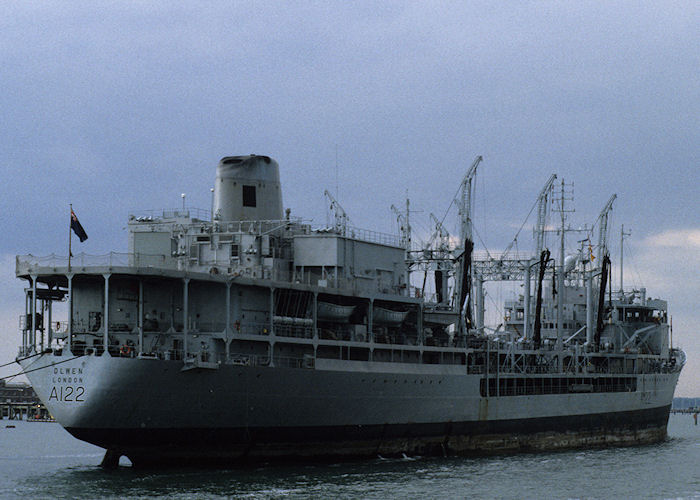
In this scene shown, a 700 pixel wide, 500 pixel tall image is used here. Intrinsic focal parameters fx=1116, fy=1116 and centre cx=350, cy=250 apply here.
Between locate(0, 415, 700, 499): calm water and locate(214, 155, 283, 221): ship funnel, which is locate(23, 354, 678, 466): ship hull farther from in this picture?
locate(214, 155, 283, 221): ship funnel

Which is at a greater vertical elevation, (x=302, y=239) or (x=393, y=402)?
(x=302, y=239)

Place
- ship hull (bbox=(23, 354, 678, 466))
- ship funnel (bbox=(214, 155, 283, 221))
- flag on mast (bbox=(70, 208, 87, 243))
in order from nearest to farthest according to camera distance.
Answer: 1. ship hull (bbox=(23, 354, 678, 466))
2. flag on mast (bbox=(70, 208, 87, 243))
3. ship funnel (bbox=(214, 155, 283, 221))

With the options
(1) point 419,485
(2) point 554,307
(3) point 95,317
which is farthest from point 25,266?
(2) point 554,307

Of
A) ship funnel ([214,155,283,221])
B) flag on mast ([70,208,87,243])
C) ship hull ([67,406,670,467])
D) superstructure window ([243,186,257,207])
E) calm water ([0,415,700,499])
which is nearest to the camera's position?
calm water ([0,415,700,499])

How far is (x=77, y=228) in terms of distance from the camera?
2061 inches

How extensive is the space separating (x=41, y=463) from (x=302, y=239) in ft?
62.6

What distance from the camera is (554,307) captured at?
3356 inches

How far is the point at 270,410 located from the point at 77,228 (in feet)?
40.8

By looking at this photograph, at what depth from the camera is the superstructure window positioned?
6144 centimetres

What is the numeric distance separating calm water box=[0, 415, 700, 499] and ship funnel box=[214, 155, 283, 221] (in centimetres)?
1497

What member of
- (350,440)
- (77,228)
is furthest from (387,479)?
(77,228)

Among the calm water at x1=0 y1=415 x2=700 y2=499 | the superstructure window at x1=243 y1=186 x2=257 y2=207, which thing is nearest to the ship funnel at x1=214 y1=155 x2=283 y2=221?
the superstructure window at x1=243 y1=186 x2=257 y2=207

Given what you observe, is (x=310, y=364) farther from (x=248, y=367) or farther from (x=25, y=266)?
(x=25, y=266)

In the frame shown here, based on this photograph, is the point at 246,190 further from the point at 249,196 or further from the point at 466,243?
the point at 466,243
